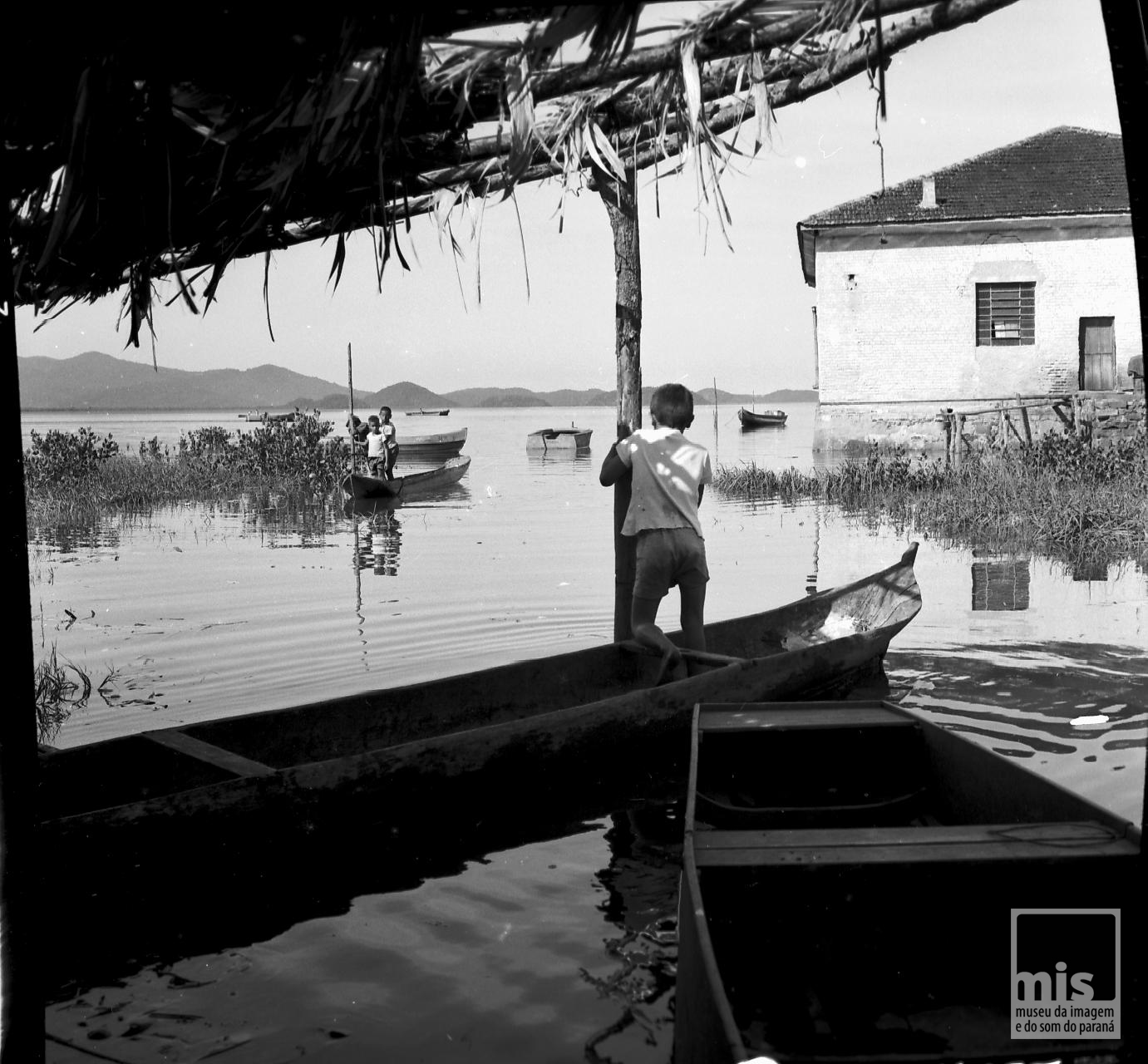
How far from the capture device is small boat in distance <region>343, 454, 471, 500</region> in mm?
21297

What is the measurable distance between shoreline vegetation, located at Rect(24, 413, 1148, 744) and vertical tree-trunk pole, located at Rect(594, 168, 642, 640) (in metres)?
3.96

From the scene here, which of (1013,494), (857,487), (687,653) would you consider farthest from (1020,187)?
(687,653)

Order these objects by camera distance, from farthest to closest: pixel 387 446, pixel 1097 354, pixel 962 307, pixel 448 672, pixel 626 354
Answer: pixel 962 307
pixel 1097 354
pixel 387 446
pixel 448 672
pixel 626 354

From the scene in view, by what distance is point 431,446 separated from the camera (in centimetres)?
3484

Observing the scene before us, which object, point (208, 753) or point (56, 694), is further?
point (56, 694)

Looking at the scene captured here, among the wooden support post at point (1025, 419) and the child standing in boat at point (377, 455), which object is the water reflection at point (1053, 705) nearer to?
the wooden support post at point (1025, 419)

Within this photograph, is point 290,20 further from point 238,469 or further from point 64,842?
point 238,469

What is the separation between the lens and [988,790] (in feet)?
14.4

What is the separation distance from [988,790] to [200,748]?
336 cm

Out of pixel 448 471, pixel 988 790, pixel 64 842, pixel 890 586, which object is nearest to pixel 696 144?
pixel 988 790

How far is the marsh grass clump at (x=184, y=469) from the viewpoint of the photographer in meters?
22.5

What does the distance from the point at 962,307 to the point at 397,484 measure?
41.3 feet

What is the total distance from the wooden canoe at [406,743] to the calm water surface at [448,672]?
0.37 meters

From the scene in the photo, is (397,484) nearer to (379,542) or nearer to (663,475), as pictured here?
(379,542)
